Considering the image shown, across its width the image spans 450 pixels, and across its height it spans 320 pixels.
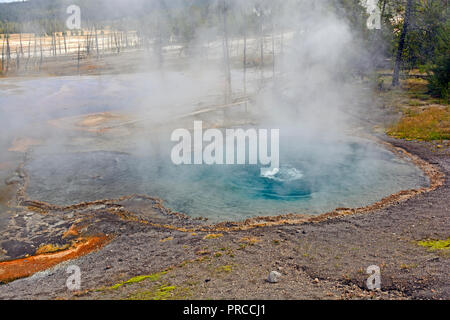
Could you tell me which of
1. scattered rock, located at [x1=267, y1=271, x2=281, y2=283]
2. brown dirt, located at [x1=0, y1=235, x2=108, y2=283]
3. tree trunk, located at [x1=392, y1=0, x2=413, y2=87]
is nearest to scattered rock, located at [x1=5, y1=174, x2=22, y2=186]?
brown dirt, located at [x1=0, y1=235, x2=108, y2=283]

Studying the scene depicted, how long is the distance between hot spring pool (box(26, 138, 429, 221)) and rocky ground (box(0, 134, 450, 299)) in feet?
2.24

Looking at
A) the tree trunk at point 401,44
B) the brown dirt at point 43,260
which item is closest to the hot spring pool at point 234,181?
the brown dirt at point 43,260

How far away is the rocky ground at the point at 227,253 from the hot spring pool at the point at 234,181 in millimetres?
684

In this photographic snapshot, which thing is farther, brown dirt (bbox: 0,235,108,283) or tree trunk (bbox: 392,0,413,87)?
tree trunk (bbox: 392,0,413,87)

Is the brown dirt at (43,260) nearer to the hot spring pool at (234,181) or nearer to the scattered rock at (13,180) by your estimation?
the hot spring pool at (234,181)

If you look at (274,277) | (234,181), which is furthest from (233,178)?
(274,277)

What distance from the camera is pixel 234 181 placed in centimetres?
899

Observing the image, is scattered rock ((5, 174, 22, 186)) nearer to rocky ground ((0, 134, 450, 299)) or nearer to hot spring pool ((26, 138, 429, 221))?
hot spring pool ((26, 138, 429, 221))

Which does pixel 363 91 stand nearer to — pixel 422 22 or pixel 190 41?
pixel 422 22

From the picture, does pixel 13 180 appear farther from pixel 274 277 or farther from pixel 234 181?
pixel 274 277

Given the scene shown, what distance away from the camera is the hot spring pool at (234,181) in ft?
25.8

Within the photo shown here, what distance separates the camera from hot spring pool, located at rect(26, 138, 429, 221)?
7.87 meters

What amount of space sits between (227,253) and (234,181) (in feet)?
11.6

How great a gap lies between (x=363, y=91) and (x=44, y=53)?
37572mm
